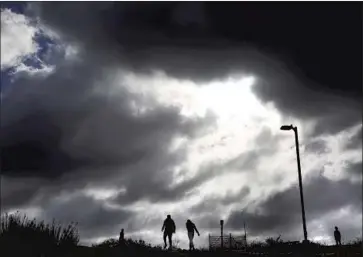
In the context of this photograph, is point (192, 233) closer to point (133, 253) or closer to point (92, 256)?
point (133, 253)

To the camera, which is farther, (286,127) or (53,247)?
(286,127)

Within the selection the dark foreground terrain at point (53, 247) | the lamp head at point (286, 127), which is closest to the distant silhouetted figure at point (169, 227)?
the dark foreground terrain at point (53, 247)

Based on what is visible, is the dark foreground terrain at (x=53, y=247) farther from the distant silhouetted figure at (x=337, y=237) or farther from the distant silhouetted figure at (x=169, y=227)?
the distant silhouetted figure at (x=337, y=237)

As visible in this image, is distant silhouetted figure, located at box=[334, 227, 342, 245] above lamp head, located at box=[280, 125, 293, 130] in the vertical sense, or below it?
below

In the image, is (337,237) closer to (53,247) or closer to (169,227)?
(169,227)

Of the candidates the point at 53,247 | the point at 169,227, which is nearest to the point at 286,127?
the point at 169,227

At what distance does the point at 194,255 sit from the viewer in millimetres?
23828

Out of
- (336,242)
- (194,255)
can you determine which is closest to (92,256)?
(194,255)

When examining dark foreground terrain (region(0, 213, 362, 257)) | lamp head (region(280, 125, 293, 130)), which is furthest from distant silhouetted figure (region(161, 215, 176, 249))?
lamp head (region(280, 125, 293, 130))

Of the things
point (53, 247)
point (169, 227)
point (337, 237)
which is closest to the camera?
point (53, 247)

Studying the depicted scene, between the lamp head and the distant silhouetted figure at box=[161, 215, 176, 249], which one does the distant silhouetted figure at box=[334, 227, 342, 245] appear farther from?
the distant silhouetted figure at box=[161, 215, 176, 249]

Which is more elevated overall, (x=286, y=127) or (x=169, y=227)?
(x=286, y=127)

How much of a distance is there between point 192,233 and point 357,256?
8.41 metres

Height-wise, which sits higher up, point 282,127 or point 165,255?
point 282,127
